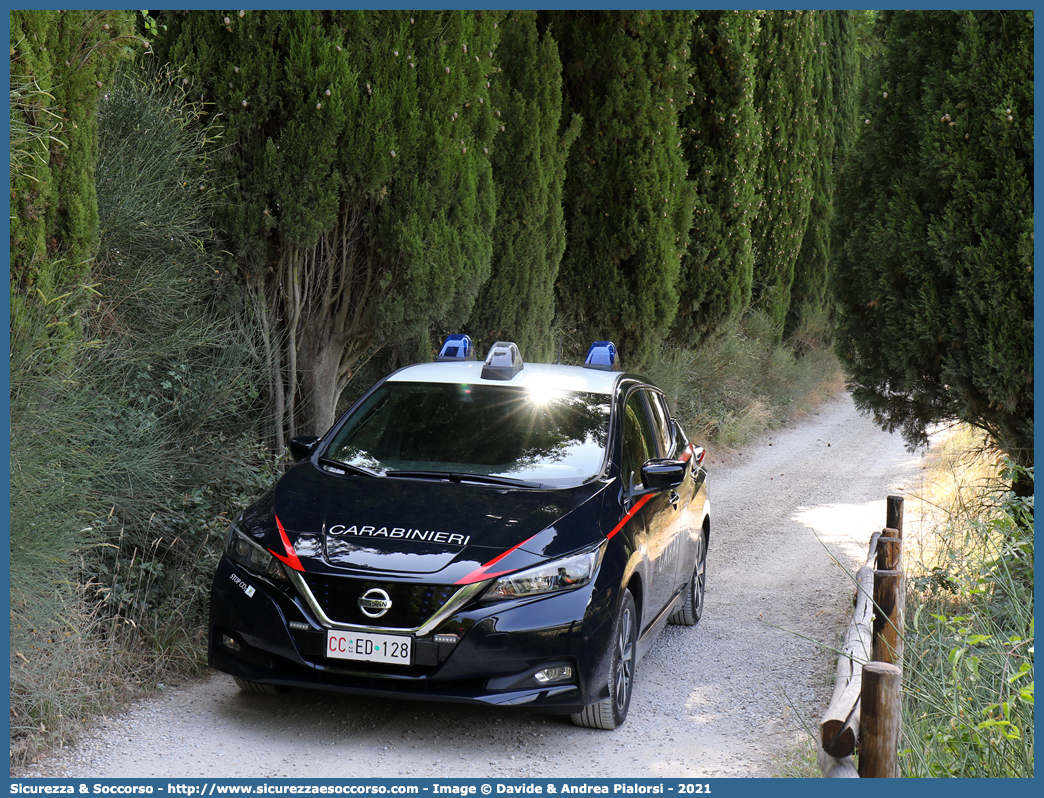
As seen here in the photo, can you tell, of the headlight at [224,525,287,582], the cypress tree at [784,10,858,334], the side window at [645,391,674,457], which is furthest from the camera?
the cypress tree at [784,10,858,334]

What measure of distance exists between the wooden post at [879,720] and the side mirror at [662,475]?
81.7 inches

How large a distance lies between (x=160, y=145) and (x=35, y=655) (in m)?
3.18

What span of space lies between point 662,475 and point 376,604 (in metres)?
1.81

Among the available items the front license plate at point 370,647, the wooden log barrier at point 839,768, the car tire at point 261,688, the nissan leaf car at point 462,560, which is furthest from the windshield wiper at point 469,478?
the wooden log barrier at point 839,768

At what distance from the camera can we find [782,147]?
57.6ft

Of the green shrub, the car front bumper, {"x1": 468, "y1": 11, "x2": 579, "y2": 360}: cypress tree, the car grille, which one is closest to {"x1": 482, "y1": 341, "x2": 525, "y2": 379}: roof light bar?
the car front bumper

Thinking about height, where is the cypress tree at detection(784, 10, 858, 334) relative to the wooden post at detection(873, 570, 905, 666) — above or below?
above

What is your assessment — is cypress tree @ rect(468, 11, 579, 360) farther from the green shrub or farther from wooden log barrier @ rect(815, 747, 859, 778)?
wooden log barrier @ rect(815, 747, 859, 778)

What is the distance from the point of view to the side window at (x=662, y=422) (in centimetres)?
650

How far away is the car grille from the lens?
4.30 meters

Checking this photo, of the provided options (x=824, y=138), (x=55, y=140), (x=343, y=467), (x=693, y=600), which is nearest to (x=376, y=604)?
(x=343, y=467)

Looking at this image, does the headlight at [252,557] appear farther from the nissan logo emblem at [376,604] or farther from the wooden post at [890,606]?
the wooden post at [890,606]

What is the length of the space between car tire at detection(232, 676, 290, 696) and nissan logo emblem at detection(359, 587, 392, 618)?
888 millimetres

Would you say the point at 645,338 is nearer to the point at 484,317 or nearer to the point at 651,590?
the point at 484,317
